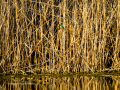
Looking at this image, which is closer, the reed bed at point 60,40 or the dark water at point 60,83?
the dark water at point 60,83

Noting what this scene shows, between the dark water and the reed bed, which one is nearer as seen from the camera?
the dark water

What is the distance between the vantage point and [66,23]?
584cm

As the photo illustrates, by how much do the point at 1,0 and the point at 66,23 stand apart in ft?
4.03

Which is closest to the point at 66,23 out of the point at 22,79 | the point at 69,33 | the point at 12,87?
the point at 69,33

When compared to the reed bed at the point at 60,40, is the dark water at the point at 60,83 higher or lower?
lower

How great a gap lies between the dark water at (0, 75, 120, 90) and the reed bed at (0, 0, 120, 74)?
0.25 m

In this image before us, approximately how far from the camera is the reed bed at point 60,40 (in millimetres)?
5559

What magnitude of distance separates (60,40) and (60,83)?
1084 millimetres

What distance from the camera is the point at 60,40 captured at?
567 cm

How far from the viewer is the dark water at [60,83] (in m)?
4.47

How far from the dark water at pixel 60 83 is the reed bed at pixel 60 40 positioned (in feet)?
0.81

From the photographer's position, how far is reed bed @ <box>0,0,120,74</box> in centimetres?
556

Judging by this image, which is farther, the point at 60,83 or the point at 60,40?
the point at 60,40

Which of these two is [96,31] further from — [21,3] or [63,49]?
[21,3]
